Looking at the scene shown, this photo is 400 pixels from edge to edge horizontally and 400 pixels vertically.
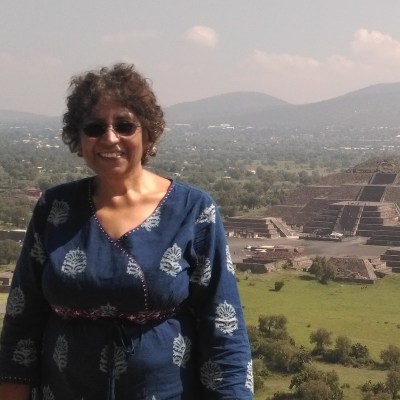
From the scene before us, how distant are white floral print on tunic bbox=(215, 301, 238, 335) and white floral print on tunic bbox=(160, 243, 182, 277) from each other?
18 centimetres

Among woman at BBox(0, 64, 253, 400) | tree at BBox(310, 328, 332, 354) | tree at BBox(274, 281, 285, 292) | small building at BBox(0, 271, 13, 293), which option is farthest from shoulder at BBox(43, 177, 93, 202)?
tree at BBox(274, 281, 285, 292)

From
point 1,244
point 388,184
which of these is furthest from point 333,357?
point 388,184

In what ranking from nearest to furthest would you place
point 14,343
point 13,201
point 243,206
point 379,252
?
point 14,343, point 379,252, point 13,201, point 243,206

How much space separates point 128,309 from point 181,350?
0.71 feet

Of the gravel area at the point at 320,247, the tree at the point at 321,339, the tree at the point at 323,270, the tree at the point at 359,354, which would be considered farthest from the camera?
the gravel area at the point at 320,247

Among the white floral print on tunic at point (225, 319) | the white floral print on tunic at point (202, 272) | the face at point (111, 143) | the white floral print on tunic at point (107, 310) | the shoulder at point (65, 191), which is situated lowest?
the white floral print on tunic at point (225, 319)

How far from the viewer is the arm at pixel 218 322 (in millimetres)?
2498

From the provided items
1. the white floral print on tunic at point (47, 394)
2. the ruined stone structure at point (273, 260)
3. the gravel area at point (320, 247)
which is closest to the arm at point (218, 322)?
the white floral print on tunic at point (47, 394)

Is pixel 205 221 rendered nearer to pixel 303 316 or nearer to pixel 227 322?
pixel 227 322

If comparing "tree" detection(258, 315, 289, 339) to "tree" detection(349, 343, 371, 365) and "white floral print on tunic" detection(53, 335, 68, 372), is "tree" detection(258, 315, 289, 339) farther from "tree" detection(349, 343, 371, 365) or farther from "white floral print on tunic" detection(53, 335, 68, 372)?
"white floral print on tunic" detection(53, 335, 68, 372)

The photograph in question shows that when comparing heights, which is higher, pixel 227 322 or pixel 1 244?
pixel 227 322

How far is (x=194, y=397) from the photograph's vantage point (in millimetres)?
2529

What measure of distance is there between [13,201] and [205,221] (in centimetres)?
4017

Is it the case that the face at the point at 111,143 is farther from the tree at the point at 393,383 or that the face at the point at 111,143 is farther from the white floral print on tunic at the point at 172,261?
the tree at the point at 393,383
